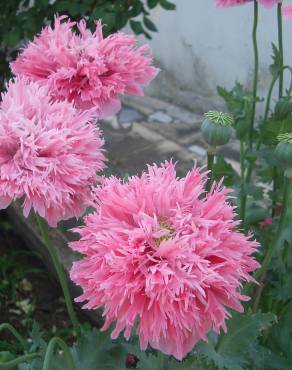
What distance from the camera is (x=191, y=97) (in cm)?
329

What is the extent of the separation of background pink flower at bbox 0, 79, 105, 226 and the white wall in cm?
199

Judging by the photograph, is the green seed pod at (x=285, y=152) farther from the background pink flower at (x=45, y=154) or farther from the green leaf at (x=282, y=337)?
the green leaf at (x=282, y=337)

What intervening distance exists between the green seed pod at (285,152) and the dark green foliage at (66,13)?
2.67 feet

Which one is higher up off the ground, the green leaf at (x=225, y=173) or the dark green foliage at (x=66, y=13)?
the dark green foliage at (x=66, y=13)

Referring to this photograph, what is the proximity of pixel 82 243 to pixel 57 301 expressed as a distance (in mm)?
1353

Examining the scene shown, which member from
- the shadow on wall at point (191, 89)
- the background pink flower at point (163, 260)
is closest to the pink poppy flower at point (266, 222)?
the background pink flower at point (163, 260)

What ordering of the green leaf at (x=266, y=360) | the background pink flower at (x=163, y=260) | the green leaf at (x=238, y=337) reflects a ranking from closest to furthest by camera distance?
1. the background pink flower at (x=163, y=260)
2. the green leaf at (x=238, y=337)
3. the green leaf at (x=266, y=360)

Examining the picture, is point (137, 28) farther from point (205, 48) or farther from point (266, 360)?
point (205, 48)

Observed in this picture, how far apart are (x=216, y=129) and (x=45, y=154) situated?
24cm

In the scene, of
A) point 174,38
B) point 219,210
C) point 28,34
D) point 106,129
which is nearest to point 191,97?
point 174,38

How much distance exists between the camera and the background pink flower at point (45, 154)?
789 mm

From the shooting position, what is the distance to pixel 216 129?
87cm

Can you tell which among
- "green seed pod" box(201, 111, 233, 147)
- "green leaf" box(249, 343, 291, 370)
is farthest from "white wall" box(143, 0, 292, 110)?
"green seed pod" box(201, 111, 233, 147)

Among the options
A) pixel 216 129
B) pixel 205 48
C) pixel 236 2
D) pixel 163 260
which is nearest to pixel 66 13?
pixel 236 2
